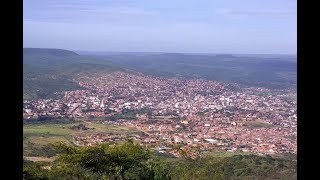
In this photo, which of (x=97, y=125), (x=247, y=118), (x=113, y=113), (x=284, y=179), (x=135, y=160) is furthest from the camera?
(x=113, y=113)

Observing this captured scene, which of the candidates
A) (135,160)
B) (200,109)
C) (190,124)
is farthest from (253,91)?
(135,160)

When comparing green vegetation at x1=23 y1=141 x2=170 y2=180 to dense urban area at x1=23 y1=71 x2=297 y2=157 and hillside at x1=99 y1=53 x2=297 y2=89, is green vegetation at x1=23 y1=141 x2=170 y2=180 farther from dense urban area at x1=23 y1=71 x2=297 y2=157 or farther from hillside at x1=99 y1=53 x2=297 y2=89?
hillside at x1=99 y1=53 x2=297 y2=89

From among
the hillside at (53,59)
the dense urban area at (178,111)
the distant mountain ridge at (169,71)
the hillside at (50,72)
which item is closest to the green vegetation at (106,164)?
the dense urban area at (178,111)

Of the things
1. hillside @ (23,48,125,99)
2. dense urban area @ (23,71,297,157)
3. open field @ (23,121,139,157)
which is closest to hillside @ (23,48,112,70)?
hillside @ (23,48,125,99)

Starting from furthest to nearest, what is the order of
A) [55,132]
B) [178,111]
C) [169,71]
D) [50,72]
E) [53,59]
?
Answer: [53,59], [169,71], [50,72], [178,111], [55,132]

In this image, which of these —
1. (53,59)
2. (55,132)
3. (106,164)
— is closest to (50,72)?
(53,59)

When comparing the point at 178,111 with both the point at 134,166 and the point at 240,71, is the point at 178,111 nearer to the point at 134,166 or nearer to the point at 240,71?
the point at 240,71

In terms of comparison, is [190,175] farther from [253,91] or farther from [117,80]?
[117,80]

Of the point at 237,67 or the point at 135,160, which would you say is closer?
the point at 135,160
